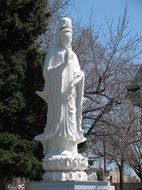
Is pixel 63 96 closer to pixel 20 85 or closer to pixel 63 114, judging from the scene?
pixel 63 114

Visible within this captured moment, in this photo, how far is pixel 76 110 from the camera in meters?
12.1

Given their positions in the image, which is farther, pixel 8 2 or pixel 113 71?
pixel 113 71

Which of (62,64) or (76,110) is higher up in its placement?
(62,64)

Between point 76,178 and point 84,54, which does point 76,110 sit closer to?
point 76,178

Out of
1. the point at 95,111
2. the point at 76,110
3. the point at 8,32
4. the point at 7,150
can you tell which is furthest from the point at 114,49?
the point at 76,110

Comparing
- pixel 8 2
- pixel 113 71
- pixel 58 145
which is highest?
pixel 8 2

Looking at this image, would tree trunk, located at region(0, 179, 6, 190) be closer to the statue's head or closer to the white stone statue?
the white stone statue

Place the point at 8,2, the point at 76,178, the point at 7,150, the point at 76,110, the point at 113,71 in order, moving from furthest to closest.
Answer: the point at 113,71 → the point at 8,2 → the point at 7,150 → the point at 76,110 → the point at 76,178

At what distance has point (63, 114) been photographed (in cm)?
1178

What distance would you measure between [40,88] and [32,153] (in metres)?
2.49

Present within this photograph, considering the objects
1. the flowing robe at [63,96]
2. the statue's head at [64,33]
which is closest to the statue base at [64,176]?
the flowing robe at [63,96]

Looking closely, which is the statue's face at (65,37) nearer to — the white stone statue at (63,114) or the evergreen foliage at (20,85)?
the white stone statue at (63,114)

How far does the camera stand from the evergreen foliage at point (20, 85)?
1666cm

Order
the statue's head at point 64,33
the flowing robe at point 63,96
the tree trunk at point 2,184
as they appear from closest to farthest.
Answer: the flowing robe at point 63,96 < the statue's head at point 64,33 < the tree trunk at point 2,184
